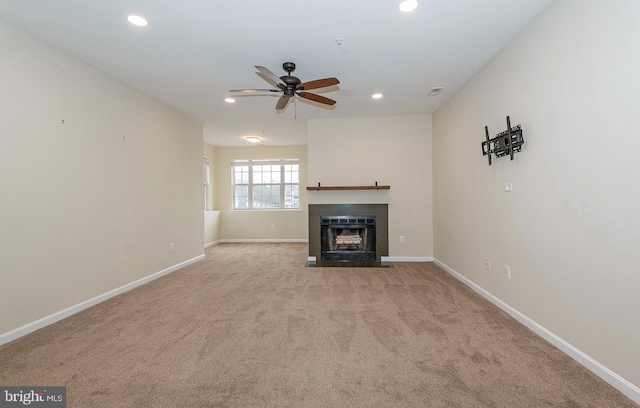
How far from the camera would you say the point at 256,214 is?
25.3 ft

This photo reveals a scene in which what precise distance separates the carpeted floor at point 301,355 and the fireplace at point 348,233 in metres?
1.65

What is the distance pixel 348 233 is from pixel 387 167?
1388mm

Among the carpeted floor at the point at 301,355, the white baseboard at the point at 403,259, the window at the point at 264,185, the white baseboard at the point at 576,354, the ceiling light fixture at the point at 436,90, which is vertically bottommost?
the carpeted floor at the point at 301,355

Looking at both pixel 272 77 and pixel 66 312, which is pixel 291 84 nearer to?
pixel 272 77

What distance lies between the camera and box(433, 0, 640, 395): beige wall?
161 cm

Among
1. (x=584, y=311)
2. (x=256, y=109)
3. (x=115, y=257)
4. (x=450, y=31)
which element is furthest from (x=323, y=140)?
(x=584, y=311)

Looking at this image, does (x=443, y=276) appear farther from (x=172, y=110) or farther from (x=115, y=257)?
(x=172, y=110)

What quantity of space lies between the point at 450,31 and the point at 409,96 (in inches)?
62.6

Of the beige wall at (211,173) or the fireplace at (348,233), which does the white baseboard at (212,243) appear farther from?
the fireplace at (348,233)

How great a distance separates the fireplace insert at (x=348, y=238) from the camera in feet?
16.6

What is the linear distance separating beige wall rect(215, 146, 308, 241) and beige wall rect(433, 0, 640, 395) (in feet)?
16.9

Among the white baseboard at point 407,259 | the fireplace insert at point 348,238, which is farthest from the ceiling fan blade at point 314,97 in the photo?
the white baseboard at point 407,259

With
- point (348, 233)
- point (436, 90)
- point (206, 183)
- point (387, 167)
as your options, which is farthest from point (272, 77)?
point (206, 183)

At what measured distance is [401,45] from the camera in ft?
9.02
